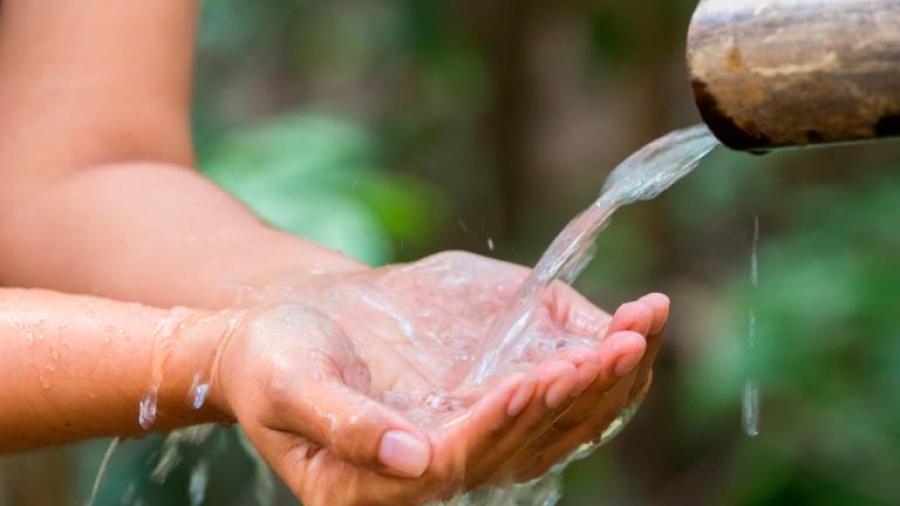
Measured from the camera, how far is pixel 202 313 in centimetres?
151

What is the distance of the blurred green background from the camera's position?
280 centimetres

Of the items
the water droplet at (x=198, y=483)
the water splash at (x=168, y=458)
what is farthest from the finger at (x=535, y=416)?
the water droplet at (x=198, y=483)

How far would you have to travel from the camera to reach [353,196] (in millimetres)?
2609

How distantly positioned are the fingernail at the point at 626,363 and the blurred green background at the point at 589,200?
998 millimetres

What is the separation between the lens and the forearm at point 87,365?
151cm

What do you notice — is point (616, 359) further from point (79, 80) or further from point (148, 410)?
point (79, 80)

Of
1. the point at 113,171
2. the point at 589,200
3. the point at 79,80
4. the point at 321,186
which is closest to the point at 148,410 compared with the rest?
the point at 113,171

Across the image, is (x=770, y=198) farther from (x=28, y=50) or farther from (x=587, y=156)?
(x=28, y=50)

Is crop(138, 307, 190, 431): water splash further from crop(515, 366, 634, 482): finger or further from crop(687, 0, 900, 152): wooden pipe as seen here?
crop(687, 0, 900, 152): wooden pipe

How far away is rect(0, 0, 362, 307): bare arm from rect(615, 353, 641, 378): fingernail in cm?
47

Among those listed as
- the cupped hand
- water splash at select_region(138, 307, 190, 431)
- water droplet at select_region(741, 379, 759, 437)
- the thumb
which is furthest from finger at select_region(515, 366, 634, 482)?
water droplet at select_region(741, 379, 759, 437)

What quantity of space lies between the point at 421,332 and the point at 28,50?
0.67 metres

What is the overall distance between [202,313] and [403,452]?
13.2 inches

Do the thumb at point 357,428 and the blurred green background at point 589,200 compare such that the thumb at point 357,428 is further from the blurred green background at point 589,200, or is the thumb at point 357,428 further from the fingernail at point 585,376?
the blurred green background at point 589,200
